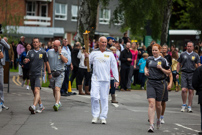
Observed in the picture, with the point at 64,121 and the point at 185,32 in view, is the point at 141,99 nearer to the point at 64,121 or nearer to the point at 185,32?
the point at 64,121

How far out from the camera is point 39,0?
185ft

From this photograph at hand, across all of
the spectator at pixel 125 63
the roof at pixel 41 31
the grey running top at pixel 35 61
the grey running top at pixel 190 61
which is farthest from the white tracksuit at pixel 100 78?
the roof at pixel 41 31

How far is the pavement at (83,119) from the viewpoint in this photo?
32.3 feet

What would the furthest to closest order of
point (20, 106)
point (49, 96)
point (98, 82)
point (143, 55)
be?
point (143, 55) → point (49, 96) → point (20, 106) → point (98, 82)

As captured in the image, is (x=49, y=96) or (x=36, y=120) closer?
(x=36, y=120)

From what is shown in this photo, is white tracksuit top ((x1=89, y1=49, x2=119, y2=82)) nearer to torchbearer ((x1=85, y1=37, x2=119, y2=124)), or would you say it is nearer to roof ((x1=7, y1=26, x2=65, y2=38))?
torchbearer ((x1=85, y1=37, x2=119, y2=124))

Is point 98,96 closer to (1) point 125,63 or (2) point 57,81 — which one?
(2) point 57,81

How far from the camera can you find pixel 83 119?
1159 cm

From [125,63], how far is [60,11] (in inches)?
1613

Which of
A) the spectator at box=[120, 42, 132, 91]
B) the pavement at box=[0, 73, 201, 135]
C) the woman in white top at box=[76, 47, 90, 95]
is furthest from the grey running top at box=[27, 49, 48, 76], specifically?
the spectator at box=[120, 42, 132, 91]

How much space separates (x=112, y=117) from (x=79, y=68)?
20.0 ft

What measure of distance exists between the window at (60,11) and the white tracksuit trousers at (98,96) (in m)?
49.2

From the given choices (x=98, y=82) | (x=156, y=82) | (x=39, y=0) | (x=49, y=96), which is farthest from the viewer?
(x=39, y=0)

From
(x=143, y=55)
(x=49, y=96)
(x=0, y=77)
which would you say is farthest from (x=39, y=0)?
(x=0, y=77)
